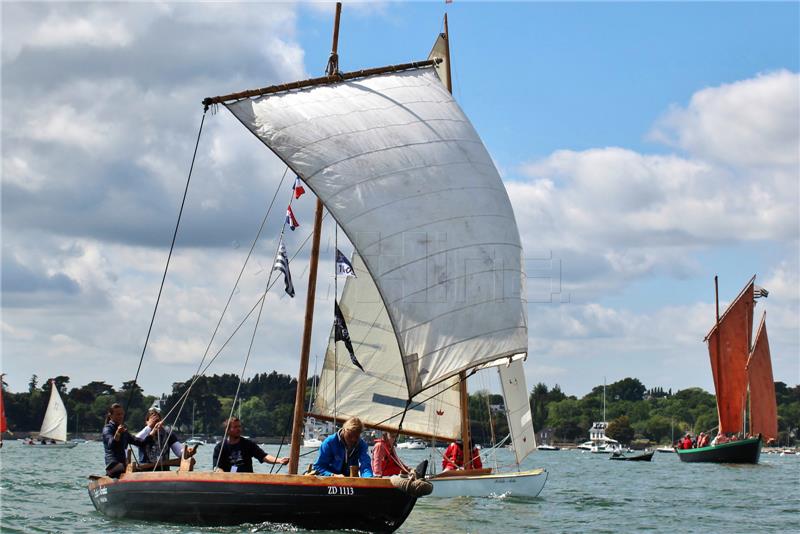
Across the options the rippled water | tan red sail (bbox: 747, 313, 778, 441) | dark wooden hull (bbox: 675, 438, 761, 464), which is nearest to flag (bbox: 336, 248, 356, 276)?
the rippled water

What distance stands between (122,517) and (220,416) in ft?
584

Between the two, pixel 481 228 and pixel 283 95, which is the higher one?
pixel 283 95

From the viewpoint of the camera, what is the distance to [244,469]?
2161 centimetres

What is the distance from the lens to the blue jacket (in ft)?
65.2

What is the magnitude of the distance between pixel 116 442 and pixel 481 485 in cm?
1169

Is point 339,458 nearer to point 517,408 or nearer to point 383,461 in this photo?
point 383,461

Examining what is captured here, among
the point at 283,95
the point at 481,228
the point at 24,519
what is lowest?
the point at 24,519

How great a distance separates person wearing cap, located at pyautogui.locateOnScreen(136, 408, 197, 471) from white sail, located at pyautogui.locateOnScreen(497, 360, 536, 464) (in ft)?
47.3

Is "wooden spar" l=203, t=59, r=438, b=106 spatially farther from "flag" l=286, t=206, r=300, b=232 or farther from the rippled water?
the rippled water

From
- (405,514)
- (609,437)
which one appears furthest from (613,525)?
(609,437)

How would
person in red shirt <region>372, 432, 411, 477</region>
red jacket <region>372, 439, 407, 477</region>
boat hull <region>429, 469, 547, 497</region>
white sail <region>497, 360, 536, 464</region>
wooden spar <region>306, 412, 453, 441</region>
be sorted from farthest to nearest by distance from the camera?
white sail <region>497, 360, 536, 464</region> < boat hull <region>429, 469, 547, 497</region> < wooden spar <region>306, 412, 453, 441</region> < red jacket <region>372, 439, 407, 477</region> < person in red shirt <region>372, 432, 411, 477</region>

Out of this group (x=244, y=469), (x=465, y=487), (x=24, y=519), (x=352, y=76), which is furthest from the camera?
(x=465, y=487)

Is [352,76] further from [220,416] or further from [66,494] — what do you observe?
[220,416]

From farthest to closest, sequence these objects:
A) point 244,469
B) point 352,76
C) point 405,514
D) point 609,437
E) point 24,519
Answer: point 609,437 → point 352,76 → point 24,519 → point 244,469 → point 405,514
